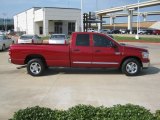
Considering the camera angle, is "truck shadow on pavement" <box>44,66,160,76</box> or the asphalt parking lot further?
"truck shadow on pavement" <box>44,66,160,76</box>

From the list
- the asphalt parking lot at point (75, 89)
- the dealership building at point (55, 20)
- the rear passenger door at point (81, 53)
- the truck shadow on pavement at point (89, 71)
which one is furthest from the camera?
the dealership building at point (55, 20)

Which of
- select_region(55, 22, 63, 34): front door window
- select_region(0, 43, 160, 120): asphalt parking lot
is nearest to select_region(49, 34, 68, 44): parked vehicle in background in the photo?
select_region(0, 43, 160, 120): asphalt parking lot

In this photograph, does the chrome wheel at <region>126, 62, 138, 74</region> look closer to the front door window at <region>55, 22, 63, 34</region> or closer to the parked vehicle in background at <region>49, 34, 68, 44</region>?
the parked vehicle in background at <region>49, 34, 68, 44</region>

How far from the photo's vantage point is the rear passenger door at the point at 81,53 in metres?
12.7

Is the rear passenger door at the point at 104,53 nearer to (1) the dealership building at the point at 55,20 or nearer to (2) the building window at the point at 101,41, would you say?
(2) the building window at the point at 101,41

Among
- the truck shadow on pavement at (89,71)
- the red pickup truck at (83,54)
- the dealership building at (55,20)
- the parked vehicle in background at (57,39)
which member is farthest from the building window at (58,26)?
the red pickup truck at (83,54)

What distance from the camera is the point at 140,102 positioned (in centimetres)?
842

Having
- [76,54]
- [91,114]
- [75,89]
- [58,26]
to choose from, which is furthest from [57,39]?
[58,26]

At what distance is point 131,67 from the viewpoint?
507 inches

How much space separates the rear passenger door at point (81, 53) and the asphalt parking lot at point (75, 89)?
1.71ft

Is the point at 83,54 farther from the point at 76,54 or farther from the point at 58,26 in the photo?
the point at 58,26

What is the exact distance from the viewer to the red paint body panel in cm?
1273

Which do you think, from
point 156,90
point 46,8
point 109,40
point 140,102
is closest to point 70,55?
point 109,40

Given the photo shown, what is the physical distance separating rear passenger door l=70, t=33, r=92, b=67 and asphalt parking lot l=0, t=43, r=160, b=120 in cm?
52
